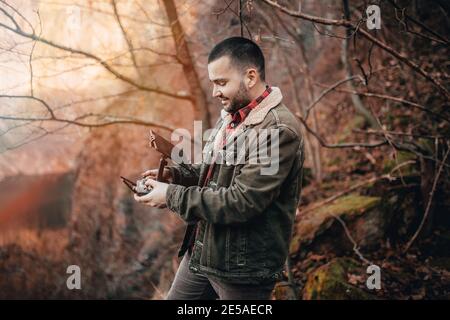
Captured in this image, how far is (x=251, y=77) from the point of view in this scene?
82.0 inches

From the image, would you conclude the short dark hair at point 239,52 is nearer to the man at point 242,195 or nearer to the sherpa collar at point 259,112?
the man at point 242,195

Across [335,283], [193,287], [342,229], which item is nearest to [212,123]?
[342,229]

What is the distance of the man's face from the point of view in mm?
2041

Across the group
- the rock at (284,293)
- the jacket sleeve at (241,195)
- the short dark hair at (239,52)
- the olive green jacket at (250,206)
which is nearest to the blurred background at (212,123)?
the rock at (284,293)

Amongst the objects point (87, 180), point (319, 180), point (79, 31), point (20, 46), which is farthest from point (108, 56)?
point (87, 180)

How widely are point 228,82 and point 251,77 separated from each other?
0.13m

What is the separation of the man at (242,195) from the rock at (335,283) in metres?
1.98

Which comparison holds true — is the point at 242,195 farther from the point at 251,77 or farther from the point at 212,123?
the point at 212,123

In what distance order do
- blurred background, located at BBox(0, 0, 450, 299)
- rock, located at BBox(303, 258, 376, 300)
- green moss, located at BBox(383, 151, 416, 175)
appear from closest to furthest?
blurred background, located at BBox(0, 0, 450, 299) → rock, located at BBox(303, 258, 376, 300) → green moss, located at BBox(383, 151, 416, 175)

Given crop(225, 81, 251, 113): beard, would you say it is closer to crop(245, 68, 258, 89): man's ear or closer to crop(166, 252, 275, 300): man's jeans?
crop(245, 68, 258, 89): man's ear

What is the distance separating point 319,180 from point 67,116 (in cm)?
428

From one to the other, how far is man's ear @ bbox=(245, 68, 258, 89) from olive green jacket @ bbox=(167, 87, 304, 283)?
11 centimetres

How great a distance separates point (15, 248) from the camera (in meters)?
8.83

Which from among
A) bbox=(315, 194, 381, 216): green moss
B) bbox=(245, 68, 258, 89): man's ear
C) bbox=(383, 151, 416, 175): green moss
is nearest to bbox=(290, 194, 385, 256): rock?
bbox=(315, 194, 381, 216): green moss
